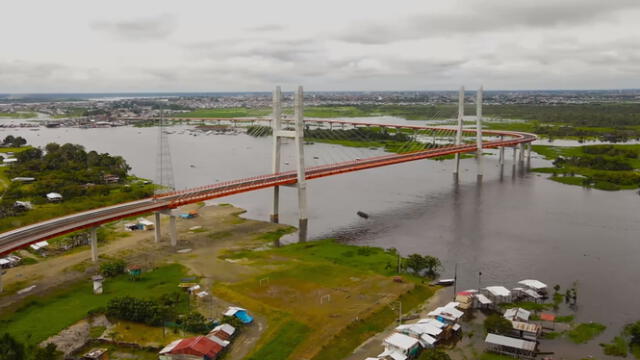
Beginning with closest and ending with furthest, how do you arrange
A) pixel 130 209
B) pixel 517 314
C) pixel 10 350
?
pixel 10 350
pixel 517 314
pixel 130 209

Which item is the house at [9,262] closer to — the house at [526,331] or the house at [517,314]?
the house at [517,314]

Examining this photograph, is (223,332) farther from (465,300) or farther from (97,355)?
(465,300)

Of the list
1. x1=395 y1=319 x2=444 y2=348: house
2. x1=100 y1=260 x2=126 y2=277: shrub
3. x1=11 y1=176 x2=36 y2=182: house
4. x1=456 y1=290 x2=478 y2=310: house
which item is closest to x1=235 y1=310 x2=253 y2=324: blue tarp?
x1=395 y1=319 x2=444 y2=348: house

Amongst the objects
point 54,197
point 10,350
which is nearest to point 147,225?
A: point 54,197

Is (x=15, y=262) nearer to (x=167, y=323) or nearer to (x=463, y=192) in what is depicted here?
(x=167, y=323)

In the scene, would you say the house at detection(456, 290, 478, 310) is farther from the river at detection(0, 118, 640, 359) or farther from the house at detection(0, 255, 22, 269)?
the house at detection(0, 255, 22, 269)
